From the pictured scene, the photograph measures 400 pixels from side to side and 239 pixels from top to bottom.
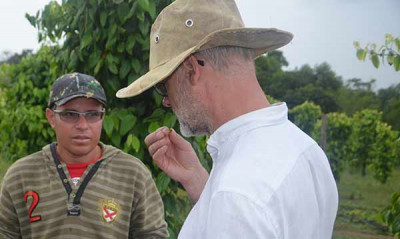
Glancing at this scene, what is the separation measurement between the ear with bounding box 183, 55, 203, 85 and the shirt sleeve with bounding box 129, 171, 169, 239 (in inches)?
44.0

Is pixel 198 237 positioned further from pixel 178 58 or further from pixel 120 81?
pixel 120 81

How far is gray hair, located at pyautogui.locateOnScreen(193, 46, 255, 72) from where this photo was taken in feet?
4.40

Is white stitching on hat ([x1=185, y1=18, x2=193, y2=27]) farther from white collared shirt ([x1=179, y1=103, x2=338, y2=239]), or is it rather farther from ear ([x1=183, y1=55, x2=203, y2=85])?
white collared shirt ([x1=179, y1=103, x2=338, y2=239])

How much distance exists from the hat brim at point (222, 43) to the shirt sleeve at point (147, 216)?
0.96m

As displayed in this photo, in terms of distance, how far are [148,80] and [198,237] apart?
0.45 meters

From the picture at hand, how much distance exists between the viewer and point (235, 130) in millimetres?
1279

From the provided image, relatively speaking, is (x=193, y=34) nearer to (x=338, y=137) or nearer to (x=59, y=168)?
(x=59, y=168)

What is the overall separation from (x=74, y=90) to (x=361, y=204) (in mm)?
9099

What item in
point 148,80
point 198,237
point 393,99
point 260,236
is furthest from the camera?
point 393,99

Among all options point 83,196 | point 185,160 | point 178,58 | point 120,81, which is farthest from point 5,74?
point 178,58

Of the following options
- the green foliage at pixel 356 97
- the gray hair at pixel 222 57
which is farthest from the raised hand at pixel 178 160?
the green foliage at pixel 356 97

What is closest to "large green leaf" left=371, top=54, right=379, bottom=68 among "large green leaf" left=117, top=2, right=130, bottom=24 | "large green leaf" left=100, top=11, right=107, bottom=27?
"large green leaf" left=117, top=2, right=130, bottom=24

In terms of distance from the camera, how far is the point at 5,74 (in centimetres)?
616

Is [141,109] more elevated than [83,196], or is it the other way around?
[141,109]
